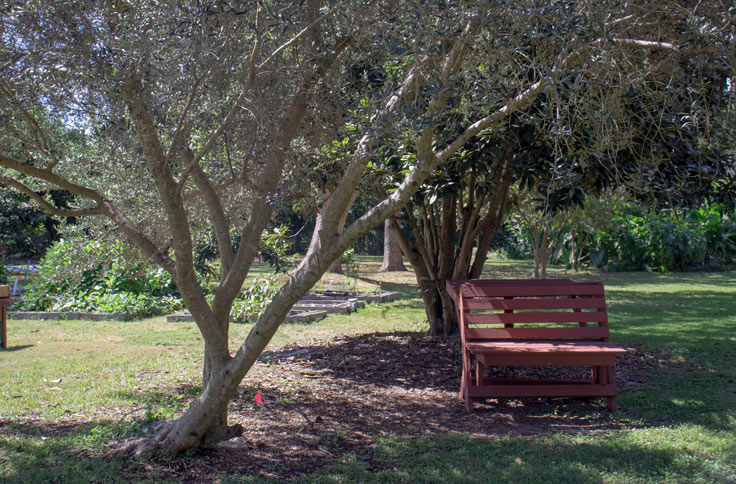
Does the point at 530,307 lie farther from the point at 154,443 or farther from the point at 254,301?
the point at 254,301

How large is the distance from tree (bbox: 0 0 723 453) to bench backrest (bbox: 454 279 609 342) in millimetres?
1820

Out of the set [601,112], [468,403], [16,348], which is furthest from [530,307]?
[16,348]

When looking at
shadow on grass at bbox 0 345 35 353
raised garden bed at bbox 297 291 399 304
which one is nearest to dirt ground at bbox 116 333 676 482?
shadow on grass at bbox 0 345 35 353

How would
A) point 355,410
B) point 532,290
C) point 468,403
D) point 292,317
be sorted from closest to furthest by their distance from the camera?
1. point 468,403
2. point 355,410
3. point 532,290
4. point 292,317

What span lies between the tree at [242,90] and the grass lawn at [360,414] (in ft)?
2.15

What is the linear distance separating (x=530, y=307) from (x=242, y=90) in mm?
3528

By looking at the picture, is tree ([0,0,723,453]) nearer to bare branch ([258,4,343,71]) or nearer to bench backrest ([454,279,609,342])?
bare branch ([258,4,343,71])

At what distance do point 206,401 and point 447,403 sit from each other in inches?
102

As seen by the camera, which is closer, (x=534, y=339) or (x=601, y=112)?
(x=601, y=112)

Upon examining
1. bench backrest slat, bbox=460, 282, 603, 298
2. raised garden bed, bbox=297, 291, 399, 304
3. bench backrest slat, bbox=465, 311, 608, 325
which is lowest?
raised garden bed, bbox=297, 291, 399, 304

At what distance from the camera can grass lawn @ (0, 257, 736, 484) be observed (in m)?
4.32

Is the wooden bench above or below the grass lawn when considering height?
above

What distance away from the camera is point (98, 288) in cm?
1244

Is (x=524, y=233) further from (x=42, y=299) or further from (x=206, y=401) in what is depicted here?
(x=206, y=401)
